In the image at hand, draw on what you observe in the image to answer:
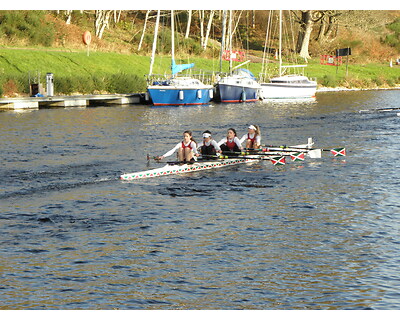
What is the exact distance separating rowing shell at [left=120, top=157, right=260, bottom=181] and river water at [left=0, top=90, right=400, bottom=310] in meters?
0.31

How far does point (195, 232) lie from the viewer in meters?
20.3

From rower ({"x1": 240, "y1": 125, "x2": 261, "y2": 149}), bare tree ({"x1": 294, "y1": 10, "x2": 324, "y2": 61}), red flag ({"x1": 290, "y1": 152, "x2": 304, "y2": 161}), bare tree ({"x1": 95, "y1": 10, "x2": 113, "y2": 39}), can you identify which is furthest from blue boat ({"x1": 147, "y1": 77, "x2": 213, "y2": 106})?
bare tree ({"x1": 294, "y1": 10, "x2": 324, "y2": 61})

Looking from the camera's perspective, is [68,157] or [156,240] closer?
[156,240]

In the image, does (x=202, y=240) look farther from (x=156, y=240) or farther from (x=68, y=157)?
(x=68, y=157)

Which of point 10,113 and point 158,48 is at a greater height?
point 158,48

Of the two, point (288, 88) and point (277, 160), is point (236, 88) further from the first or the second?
point (277, 160)

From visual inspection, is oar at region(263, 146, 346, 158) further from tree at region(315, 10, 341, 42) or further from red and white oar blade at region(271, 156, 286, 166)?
tree at region(315, 10, 341, 42)

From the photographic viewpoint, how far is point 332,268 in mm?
17125

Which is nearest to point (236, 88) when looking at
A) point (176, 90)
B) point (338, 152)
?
point (176, 90)

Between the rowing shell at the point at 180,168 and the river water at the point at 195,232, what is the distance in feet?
1.02

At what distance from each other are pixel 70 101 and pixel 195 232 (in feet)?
152

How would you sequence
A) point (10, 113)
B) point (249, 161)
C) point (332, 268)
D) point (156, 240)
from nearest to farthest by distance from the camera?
point (332, 268)
point (156, 240)
point (249, 161)
point (10, 113)
